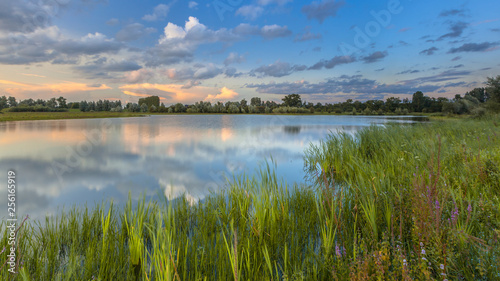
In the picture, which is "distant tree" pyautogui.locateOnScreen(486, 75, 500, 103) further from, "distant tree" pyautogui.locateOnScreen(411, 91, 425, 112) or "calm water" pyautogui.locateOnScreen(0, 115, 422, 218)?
"distant tree" pyautogui.locateOnScreen(411, 91, 425, 112)

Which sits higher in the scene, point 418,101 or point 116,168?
point 418,101

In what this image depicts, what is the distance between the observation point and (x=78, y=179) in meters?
8.02

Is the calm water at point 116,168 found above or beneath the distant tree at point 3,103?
beneath

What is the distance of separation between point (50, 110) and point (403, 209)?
5672cm

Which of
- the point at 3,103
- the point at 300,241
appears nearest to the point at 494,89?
the point at 300,241

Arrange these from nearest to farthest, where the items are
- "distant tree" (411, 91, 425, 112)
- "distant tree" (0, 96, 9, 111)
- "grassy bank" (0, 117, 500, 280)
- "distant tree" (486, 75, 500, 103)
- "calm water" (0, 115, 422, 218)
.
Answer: "grassy bank" (0, 117, 500, 280)
"calm water" (0, 115, 422, 218)
"distant tree" (486, 75, 500, 103)
"distant tree" (0, 96, 9, 111)
"distant tree" (411, 91, 425, 112)

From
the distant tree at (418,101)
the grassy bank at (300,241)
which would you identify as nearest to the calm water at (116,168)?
the grassy bank at (300,241)

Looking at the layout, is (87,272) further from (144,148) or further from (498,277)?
(144,148)

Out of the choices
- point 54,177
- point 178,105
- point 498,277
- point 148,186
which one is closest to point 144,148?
point 54,177

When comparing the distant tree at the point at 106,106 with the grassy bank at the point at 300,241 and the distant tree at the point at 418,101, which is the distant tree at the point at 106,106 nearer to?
the grassy bank at the point at 300,241

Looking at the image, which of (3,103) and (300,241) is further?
(3,103)

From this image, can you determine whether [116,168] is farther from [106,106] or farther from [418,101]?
[418,101]

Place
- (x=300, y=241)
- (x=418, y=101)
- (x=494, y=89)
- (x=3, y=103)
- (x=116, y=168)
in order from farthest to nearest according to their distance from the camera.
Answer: (x=418, y=101) → (x=3, y=103) → (x=494, y=89) → (x=116, y=168) → (x=300, y=241)

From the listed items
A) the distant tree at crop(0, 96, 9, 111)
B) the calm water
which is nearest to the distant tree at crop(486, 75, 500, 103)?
the calm water
